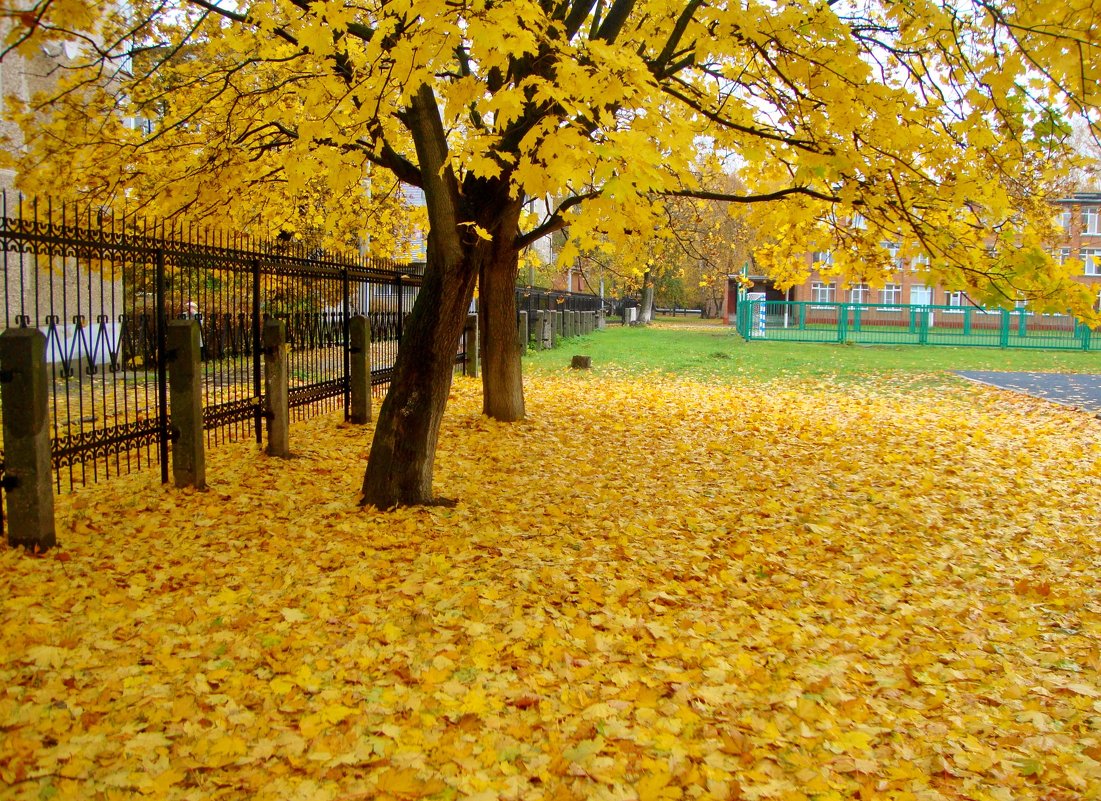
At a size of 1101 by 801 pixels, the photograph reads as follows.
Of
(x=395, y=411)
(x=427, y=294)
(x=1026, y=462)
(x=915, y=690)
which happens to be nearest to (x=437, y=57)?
(x=427, y=294)

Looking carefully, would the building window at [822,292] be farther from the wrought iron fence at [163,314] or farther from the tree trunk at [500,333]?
the tree trunk at [500,333]

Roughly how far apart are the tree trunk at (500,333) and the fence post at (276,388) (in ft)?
9.89

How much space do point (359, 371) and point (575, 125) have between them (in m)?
6.37

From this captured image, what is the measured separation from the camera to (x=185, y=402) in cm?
675

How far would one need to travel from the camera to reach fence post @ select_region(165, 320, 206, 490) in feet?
21.8

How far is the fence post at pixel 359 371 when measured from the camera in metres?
10.2

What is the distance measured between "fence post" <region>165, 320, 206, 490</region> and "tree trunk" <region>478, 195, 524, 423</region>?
13.9 feet

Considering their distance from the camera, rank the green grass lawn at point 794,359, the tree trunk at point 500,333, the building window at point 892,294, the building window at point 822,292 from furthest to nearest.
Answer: the building window at point 822,292, the building window at point 892,294, the green grass lawn at point 794,359, the tree trunk at point 500,333

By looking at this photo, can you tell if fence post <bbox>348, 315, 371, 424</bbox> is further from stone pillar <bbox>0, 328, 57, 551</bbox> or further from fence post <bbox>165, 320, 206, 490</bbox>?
Result: stone pillar <bbox>0, 328, 57, 551</bbox>

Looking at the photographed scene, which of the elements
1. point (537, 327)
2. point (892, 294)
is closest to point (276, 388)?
point (537, 327)

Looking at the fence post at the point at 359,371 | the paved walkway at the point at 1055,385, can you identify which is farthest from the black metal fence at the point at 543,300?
the paved walkway at the point at 1055,385

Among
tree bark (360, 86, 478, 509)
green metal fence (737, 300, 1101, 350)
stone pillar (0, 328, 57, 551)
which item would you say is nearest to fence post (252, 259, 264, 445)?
tree bark (360, 86, 478, 509)

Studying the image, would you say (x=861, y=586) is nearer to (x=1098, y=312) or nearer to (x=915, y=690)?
(x=915, y=690)

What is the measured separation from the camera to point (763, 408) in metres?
13.4
